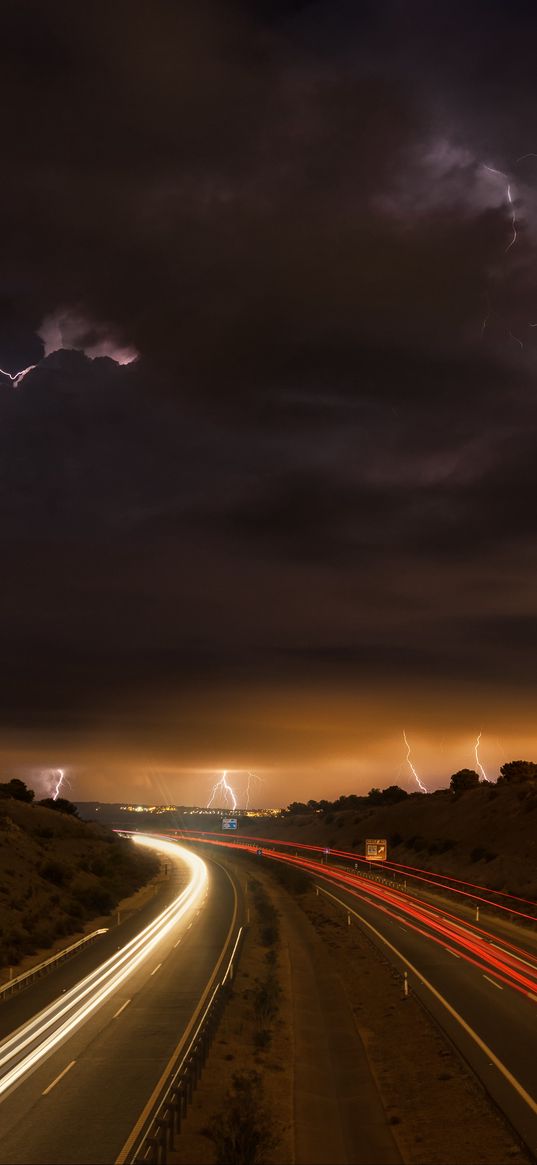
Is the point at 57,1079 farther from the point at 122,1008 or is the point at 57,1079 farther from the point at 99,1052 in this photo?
the point at 122,1008

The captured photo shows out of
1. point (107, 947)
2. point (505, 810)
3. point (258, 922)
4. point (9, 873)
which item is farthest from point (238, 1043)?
point (505, 810)

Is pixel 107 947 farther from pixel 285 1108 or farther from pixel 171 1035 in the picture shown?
pixel 285 1108

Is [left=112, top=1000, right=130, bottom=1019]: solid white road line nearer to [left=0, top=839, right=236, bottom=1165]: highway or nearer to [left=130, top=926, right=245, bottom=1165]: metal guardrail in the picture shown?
[left=0, top=839, right=236, bottom=1165]: highway

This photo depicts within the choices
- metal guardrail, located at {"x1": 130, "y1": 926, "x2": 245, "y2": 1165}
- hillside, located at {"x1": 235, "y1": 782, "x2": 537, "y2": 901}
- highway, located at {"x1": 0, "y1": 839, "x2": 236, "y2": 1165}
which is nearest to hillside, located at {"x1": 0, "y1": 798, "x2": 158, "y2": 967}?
highway, located at {"x1": 0, "y1": 839, "x2": 236, "y2": 1165}

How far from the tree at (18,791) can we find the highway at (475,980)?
7955cm

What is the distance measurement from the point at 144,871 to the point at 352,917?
4106 cm

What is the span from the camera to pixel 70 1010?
31.4 metres

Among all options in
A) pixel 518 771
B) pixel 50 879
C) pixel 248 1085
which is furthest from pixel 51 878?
pixel 518 771

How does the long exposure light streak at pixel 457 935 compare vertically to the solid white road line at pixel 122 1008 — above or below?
above

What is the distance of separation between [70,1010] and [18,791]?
120 metres

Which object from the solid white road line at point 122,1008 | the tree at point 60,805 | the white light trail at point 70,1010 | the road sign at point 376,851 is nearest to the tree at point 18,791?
the tree at point 60,805

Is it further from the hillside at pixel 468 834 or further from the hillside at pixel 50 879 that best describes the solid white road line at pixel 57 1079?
the hillside at pixel 468 834

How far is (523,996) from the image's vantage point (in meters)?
36.2

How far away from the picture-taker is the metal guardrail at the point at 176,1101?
57.2ft
